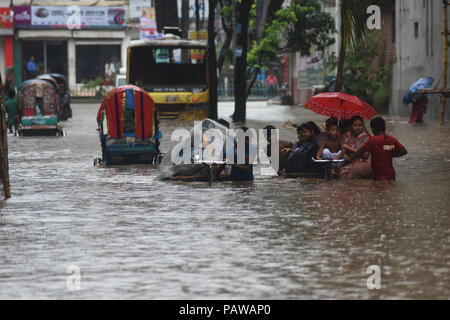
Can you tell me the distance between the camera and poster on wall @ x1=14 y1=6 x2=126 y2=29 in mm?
62719

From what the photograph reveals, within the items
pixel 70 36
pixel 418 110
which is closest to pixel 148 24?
pixel 70 36

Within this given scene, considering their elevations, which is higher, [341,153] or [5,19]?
[5,19]

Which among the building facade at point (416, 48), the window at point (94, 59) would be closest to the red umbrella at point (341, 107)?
the building facade at point (416, 48)

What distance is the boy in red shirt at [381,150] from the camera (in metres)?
13.9

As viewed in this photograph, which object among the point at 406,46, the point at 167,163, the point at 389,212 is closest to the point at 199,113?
the point at 406,46

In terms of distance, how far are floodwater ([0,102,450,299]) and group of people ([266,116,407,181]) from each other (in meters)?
0.35

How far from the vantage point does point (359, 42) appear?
59.9 ft

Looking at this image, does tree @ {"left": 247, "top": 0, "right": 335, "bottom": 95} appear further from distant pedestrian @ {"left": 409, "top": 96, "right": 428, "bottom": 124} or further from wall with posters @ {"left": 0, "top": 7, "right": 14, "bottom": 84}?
wall with posters @ {"left": 0, "top": 7, "right": 14, "bottom": 84}

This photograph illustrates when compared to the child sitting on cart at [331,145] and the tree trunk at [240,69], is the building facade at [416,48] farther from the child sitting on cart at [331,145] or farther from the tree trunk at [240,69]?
the child sitting on cart at [331,145]

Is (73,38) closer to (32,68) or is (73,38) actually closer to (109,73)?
(109,73)

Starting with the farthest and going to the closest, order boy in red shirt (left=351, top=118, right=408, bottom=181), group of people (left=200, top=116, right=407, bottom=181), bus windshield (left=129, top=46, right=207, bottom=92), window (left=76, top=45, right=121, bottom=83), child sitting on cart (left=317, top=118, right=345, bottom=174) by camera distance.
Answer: window (left=76, top=45, right=121, bottom=83) < bus windshield (left=129, top=46, right=207, bottom=92) < child sitting on cart (left=317, top=118, right=345, bottom=174) < group of people (left=200, top=116, right=407, bottom=181) < boy in red shirt (left=351, top=118, right=408, bottom=181)

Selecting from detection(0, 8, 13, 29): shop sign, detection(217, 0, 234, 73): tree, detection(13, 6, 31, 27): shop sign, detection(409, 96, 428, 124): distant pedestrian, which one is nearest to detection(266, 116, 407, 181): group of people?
detection(409, 96, 428, 124): distant pedestrian

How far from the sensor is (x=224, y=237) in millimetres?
9453

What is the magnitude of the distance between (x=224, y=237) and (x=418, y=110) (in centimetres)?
2234
